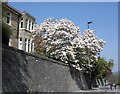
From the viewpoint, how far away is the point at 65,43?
2539cm

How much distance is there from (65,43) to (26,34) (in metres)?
7.97

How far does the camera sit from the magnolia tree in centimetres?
2473

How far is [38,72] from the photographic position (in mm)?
15609

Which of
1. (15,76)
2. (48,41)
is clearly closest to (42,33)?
(48,41)

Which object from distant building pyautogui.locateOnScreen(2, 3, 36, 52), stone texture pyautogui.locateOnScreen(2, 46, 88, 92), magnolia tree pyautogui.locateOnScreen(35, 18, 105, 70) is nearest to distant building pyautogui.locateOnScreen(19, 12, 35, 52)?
distant building pyautogui.locateOnScreen(2, 3, 36, 52)

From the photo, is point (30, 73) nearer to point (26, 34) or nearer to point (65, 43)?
point (65, 43)

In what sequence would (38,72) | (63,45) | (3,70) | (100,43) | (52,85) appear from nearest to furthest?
1. (3,70)
2. (38,72)
3. (52,85)
4. (63,45)
5. (100,43)

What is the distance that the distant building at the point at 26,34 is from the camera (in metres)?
30.6

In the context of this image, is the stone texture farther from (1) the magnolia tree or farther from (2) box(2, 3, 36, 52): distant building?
(2) box(2, 3, 36, 52): distant building

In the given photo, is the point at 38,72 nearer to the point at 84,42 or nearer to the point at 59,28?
the point at 59,28

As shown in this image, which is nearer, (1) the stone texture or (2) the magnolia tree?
(1) the stone texture

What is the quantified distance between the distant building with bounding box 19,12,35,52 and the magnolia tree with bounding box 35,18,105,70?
9.25ft

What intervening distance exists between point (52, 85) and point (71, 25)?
10.1 meters

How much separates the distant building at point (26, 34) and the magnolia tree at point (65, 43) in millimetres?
2820
